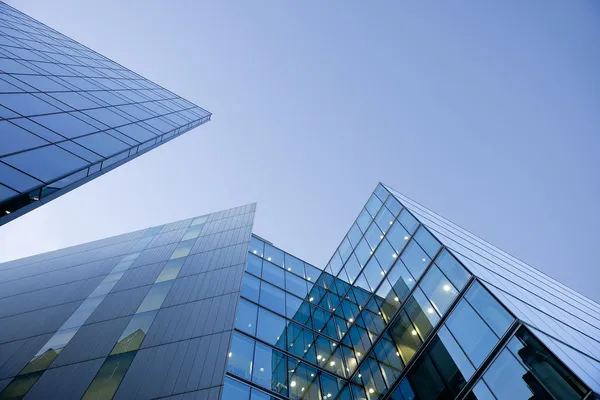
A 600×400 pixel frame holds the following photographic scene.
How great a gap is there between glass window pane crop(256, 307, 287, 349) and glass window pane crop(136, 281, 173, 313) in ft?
14.4

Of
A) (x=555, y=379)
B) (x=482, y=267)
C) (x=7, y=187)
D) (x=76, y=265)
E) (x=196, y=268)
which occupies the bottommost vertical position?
(x=555, y=379)

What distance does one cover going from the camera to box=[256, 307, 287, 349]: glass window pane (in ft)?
46.4

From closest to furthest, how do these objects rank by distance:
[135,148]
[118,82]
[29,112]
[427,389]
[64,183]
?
1. [64,183]
2. [29,112]
3. [427,389]
4. [135,148]
5. [118,82]

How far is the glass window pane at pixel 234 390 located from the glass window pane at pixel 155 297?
5.76 m

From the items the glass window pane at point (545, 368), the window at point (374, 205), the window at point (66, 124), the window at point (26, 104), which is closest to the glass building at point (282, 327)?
the glass window pane at point (545, 368)

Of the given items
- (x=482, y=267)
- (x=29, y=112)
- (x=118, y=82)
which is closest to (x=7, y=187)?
(x=29, y=112)

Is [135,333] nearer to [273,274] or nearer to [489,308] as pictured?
[273,274]

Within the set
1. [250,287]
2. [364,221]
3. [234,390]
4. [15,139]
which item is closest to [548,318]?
[234,390]

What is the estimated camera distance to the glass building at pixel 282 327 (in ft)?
34.8

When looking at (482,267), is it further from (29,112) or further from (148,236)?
(148,236)

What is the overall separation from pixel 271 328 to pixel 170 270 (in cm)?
657

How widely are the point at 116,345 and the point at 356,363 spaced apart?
1060 centimetres

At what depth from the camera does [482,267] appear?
1650 centimetres

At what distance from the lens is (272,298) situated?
17656 millimetres
